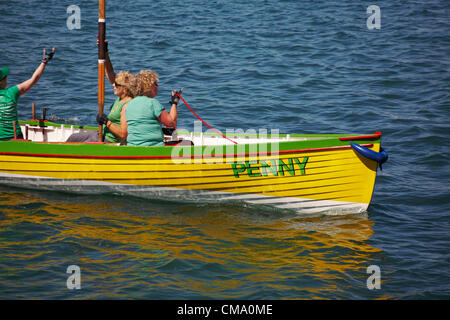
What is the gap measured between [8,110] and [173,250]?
4039 millimetres

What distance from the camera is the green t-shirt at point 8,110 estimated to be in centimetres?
936

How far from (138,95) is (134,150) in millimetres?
887

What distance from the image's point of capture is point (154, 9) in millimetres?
23797

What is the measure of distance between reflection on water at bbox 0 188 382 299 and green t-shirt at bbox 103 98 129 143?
1027 mm

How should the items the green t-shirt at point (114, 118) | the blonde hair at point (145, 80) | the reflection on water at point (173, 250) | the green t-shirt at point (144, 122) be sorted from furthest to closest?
the green t-shirt at point (114, 118)
the green t-shirt at point (144, 122)
the blonde hair at point (145, 80)
the reflection on water at point (173, 250)

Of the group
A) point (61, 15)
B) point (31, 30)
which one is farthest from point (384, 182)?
point (61, 15)

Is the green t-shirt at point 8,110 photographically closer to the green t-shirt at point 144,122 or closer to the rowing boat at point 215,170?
the rowing boat at point 215,170

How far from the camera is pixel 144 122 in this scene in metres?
8.93

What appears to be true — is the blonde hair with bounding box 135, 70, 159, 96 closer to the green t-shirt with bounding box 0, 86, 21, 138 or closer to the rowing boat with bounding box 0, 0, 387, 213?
the rowing boat with bounding box 0, 0, 387, 213

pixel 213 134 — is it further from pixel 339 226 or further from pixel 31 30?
pixel 31 30

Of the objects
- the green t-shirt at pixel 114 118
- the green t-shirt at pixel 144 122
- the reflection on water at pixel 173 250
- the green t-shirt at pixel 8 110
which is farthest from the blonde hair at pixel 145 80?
the green t-shirt at pixel 8 110

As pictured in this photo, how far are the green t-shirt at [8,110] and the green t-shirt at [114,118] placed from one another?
1.56 meters

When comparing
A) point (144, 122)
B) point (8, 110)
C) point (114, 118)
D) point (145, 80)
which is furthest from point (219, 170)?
point (8, 110)

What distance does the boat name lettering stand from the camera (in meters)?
8.67
